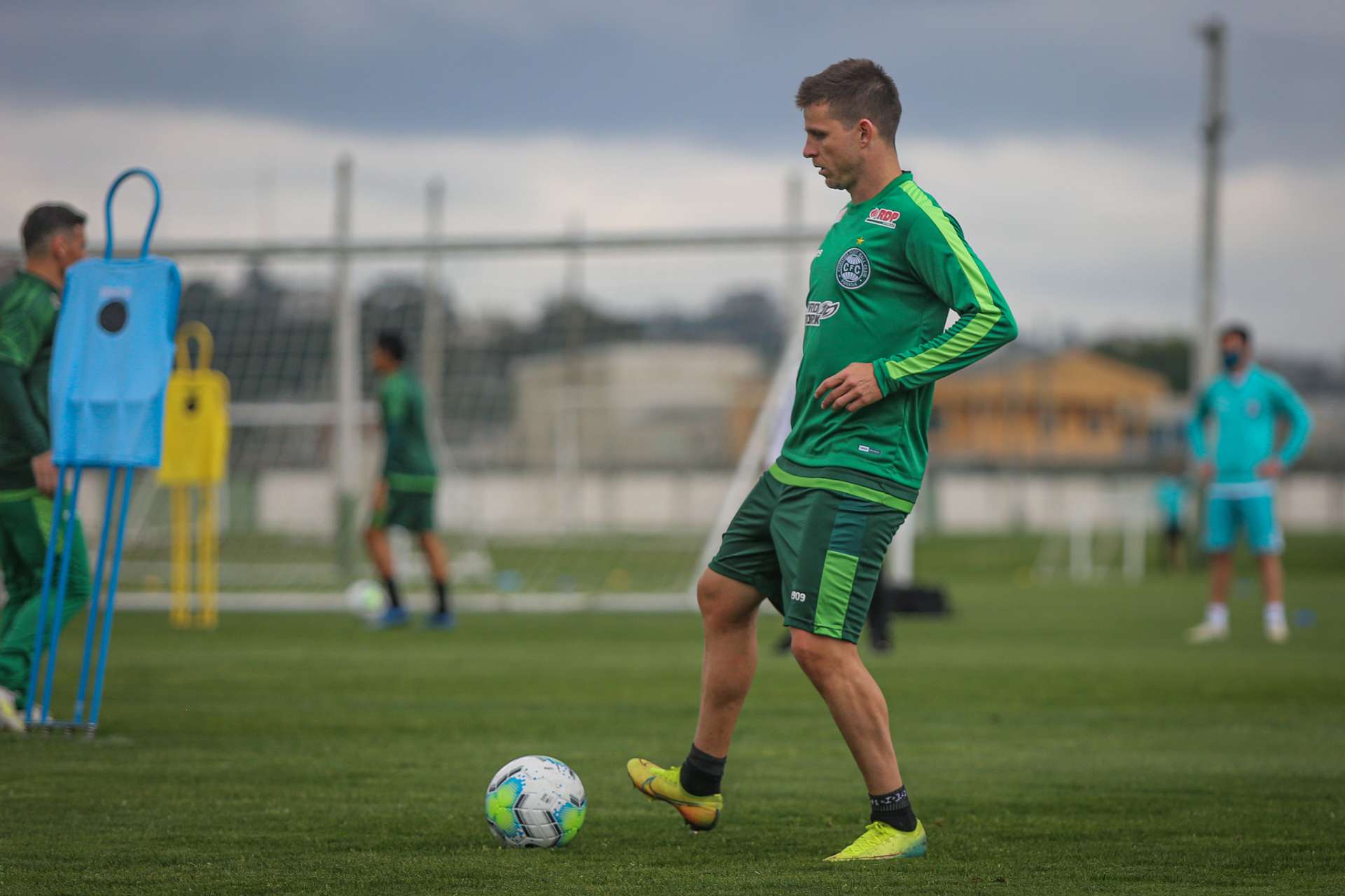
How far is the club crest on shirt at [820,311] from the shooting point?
15.0 ft

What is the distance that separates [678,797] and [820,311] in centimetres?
153

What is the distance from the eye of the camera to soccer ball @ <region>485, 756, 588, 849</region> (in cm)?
455

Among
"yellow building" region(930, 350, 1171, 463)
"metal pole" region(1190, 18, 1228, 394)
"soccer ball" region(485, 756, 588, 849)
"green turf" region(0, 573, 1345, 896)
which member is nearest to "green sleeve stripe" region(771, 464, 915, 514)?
"green turf" region(0, 573, 1345, 896)

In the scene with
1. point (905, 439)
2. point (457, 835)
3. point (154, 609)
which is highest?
point (905, 439)

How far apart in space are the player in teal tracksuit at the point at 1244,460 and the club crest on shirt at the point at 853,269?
892cm

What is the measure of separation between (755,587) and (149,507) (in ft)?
51.7

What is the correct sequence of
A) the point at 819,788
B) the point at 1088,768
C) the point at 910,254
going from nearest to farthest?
the point at 910,254 → the point at 819,788 → the point at 1088,768

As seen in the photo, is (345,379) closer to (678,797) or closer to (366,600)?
(366,600)

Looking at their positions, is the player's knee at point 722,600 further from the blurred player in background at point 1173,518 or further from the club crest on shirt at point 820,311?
the blurred player in background at point 1173,518

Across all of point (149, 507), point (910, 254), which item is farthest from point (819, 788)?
point (149, 507)

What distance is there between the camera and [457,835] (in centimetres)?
475

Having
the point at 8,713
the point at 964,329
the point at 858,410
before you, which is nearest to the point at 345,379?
the point at 8,713

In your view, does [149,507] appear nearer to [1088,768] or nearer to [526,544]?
[526,544]

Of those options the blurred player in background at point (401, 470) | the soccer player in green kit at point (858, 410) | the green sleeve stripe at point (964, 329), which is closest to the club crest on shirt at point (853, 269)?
the soccer player in green kit at point (858, 410)
